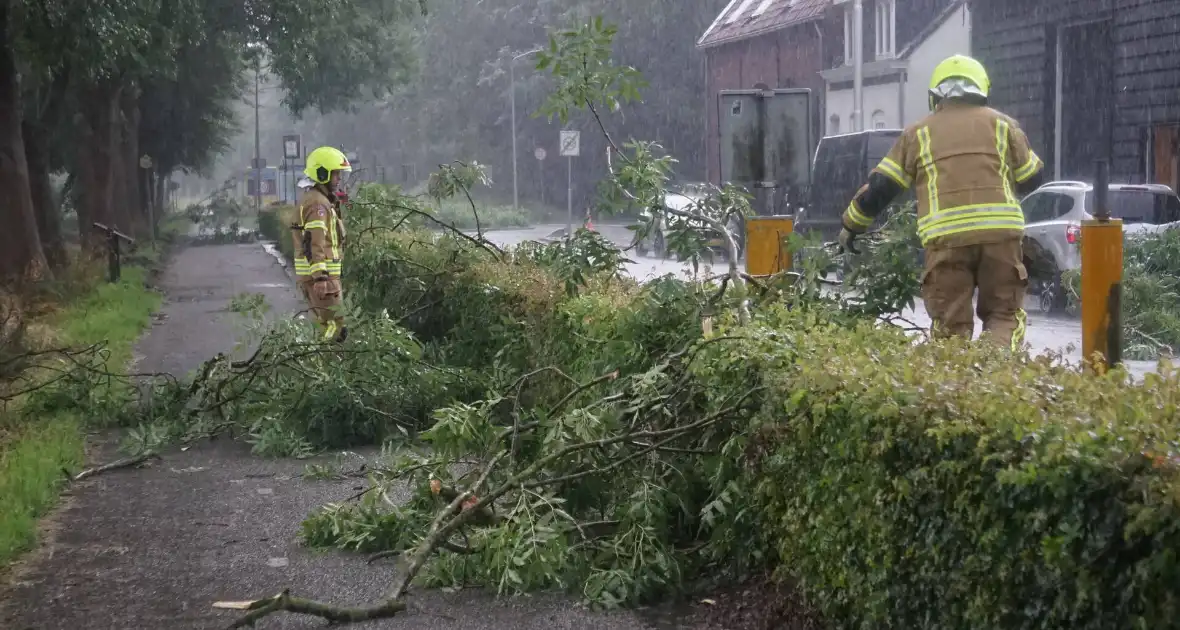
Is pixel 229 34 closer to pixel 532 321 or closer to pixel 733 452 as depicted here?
pixel 532 321

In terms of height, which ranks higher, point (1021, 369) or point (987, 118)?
point (987, 118)

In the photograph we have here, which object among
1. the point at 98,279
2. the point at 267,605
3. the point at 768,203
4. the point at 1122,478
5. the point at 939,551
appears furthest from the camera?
the point at 98,279

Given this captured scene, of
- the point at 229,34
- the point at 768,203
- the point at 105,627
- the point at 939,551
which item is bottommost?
the point at 105,627

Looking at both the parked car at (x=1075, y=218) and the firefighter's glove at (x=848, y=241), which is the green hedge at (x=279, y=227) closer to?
the parked car at (x=1075, y=218)

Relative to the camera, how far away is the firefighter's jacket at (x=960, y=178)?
7.05 metres

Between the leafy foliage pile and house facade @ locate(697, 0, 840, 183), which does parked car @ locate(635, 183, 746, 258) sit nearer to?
the leafy foliage pile

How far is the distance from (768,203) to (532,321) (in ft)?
8.38

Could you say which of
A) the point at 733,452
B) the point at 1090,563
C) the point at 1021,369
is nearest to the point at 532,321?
the point at 733,452

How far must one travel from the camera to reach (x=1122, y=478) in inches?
126

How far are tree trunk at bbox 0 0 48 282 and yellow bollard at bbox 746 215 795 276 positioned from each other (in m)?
13.9

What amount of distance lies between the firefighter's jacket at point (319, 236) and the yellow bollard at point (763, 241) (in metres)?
4.24

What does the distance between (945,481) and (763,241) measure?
4527mm

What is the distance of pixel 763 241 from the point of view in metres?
8.32

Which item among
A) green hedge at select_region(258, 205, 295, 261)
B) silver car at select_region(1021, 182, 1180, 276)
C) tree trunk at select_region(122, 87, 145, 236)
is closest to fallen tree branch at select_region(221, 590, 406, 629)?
silver car at select_region(1021, 182, 1180, 276)
